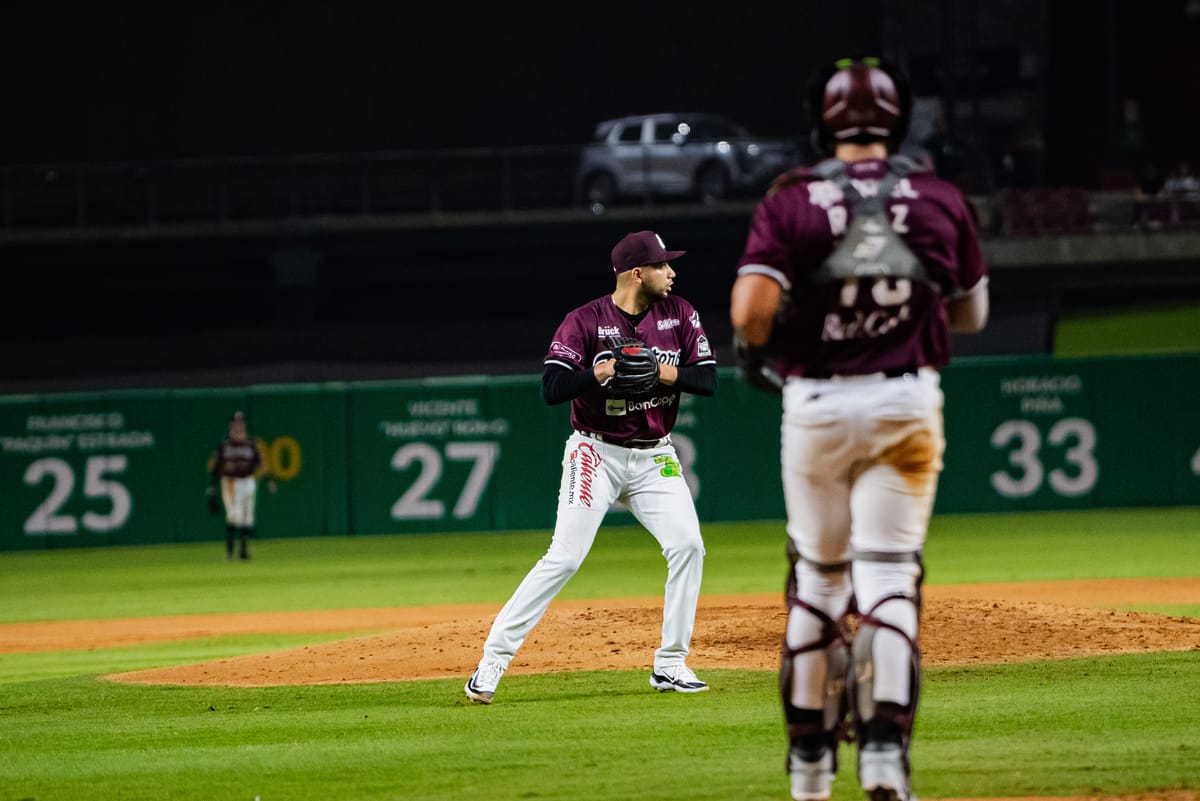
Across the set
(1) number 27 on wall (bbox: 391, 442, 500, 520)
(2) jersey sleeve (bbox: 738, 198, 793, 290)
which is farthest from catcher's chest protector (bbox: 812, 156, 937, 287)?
(1) number 27 on wall (bbox: 391, 442, 500, 520)

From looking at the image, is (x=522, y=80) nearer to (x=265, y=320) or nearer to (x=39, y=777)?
(x=265, y=320)

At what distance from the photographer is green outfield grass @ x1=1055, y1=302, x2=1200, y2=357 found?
105 feet

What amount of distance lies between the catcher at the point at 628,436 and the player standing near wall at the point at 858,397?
10.4 ft

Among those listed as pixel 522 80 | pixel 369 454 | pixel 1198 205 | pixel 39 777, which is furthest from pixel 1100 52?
pixel 39 777

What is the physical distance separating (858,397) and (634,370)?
336 cm

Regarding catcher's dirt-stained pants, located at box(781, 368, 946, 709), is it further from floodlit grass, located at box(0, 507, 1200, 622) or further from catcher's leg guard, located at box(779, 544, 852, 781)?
floodlit grass, located at box(0, 507, 1200, 622)

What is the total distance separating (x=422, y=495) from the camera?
84.6ft

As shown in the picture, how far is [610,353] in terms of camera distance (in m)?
8.41

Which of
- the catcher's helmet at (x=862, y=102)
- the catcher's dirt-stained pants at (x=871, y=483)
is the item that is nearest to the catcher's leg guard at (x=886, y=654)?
the catcher's dirt-stained pants at (x=871, y=483)

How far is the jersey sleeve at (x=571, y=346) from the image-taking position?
331 inches

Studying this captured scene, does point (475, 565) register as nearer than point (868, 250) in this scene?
No

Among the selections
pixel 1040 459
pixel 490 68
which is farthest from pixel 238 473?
pixel 490 68

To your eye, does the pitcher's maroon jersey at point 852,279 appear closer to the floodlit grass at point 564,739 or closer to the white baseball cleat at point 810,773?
the white baseball cleat at point 810,773

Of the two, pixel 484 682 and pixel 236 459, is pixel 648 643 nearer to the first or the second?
pixel 484 682
